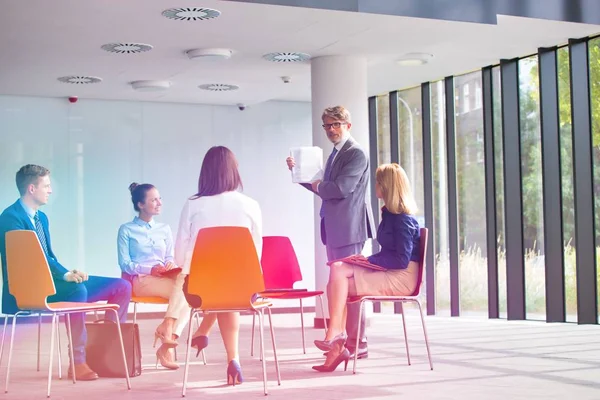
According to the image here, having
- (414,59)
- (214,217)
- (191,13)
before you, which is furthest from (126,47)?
(214,217)

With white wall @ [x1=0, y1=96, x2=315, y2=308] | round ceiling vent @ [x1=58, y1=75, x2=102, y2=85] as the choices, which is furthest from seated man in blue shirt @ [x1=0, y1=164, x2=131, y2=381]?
white wall @ [x1=0, y1=96, x2=315, y2=308]

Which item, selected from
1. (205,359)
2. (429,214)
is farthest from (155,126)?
(205,359)

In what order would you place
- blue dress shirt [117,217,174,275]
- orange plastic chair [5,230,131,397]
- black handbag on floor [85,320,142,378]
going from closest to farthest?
orange plastic chair [5,230,131,397]
black handbag on floor [85,320,142,378]
blue dress shirt [117,217,174,275]

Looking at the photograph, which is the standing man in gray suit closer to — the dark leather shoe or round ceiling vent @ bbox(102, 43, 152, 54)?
the dark leather shoe

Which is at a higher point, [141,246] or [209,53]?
[209,53]

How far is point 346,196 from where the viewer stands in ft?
20.0

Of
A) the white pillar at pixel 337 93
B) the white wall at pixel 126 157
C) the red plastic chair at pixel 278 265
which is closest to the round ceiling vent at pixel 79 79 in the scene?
the white wall at pixel 126 157

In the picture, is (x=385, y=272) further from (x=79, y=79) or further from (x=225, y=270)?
(x=79, y=79)

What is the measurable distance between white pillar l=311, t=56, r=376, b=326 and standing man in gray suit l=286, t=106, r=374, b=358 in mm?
3442

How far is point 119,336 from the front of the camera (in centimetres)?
516

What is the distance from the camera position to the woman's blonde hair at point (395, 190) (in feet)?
18.5

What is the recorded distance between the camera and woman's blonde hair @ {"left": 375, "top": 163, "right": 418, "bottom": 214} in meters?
5.63

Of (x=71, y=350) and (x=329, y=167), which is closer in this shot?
(x=71, y=350)

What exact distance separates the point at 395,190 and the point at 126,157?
7.22 meters
